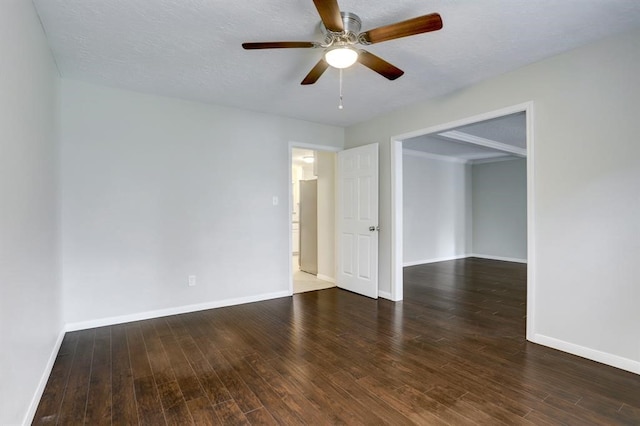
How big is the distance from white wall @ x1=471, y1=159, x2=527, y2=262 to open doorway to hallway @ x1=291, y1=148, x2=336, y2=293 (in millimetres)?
4857

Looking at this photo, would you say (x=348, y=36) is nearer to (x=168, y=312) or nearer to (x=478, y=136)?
(x=168, y=312)

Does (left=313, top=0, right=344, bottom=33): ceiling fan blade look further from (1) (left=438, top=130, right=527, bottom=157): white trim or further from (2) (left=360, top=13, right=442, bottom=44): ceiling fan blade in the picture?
(1) (left=438, top=130, right=527, bottom=157): white trim

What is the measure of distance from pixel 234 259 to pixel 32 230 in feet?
7.55

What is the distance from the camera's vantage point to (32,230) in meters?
2.03

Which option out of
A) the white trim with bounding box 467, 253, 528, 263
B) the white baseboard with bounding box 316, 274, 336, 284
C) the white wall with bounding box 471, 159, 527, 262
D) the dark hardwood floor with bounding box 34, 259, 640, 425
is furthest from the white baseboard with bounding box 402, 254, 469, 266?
the dark hardwood floor with bounding box 34, 259, 640, 425

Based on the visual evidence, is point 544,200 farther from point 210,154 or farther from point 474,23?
point 210,154

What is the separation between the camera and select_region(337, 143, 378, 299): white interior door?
4441 millimetres

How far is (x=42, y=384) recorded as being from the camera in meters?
2.17

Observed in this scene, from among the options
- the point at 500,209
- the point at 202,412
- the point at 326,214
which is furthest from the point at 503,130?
the point at 202,412

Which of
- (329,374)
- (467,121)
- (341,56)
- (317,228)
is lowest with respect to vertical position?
(329,374)

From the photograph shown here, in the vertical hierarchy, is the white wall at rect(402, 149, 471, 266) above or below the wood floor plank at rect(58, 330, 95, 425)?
above

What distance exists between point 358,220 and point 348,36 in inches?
113

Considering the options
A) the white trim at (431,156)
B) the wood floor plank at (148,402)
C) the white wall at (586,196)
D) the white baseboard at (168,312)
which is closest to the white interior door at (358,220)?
the white baseboard at (168,312)

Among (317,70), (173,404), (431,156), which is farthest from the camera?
(431,156)
